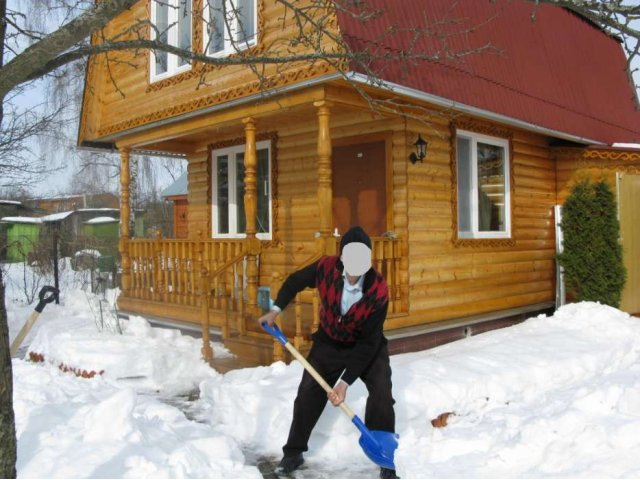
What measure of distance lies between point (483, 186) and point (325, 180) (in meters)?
3.68

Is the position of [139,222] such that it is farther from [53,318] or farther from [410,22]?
[410,22]

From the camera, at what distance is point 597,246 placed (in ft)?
33.1

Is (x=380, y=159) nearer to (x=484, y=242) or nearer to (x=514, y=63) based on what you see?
(x=484, y=242)

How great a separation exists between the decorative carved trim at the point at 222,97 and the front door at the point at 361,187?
1.95 m

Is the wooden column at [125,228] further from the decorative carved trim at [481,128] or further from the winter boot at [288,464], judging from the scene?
the winter boot at [288,464]

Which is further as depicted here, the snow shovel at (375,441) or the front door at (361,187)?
the front door at (361,187)

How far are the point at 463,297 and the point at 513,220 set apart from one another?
1.98 m

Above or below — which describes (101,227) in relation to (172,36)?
below

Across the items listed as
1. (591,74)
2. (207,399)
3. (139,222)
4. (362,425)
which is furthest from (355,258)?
(139,222)

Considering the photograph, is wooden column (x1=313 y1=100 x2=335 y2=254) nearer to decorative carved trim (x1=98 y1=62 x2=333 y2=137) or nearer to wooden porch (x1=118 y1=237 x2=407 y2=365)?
wooden porch (x1=118 y1=237 x2=407 y2=365)

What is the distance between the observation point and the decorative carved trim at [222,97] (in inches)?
265

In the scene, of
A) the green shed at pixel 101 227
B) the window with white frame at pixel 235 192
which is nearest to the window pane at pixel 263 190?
the window with white frame at pixel 235 192

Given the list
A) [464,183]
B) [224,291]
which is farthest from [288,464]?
[464,183]

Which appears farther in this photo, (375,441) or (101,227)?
(101,227)
